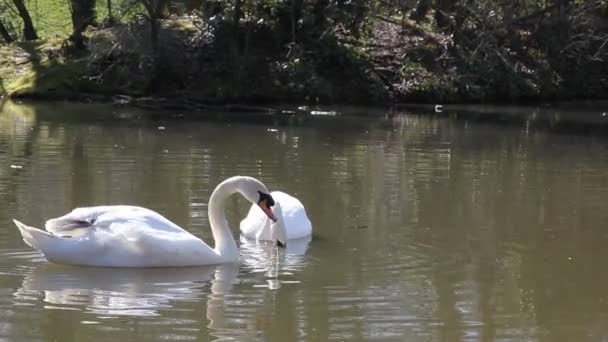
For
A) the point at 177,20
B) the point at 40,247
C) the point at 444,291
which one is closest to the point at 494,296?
the point at 444,291

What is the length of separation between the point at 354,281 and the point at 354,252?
3.83 ft

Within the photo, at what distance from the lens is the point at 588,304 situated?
8883mm

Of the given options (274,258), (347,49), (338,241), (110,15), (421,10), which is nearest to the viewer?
(274,258)

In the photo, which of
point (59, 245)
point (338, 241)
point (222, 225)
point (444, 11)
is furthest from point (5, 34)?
point (59, 245)

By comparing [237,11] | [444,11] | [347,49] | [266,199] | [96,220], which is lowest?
[96,220]

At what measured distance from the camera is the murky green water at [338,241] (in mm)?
8133

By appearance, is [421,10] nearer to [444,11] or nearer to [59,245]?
[444,11]

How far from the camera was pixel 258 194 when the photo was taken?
32.8ft

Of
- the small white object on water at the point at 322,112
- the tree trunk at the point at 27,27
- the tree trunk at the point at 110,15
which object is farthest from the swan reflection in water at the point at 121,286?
the tree trunk at the point at 27,27

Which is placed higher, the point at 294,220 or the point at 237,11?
the point at 237,11

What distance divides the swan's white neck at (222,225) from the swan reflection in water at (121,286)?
0.13m

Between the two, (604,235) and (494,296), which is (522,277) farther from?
(604,235)

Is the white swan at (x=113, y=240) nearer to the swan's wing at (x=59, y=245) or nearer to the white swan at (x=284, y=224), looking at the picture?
the swan's wing at (x=59, y=245)

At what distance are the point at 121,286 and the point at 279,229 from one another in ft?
5.93
